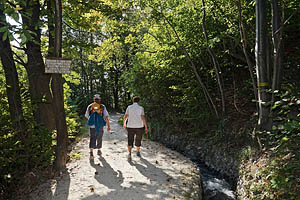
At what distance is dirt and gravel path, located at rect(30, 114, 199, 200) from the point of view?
462 centimetres

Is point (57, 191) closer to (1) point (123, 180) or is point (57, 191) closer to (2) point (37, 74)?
(1) point (123, 180)

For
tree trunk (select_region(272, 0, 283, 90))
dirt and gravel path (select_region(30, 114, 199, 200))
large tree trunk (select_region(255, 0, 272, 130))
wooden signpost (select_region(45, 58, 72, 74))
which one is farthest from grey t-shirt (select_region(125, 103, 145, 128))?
tree trunk (select_region(272, 0, 283, 90))

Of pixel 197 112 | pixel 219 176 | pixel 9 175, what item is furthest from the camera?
pixel 197 112

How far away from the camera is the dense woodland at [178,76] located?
15.9 ft

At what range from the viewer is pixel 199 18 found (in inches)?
303

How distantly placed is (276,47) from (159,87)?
236 inches

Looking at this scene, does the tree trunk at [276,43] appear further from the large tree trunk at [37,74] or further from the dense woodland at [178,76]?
the large tree trunk at [37,74]

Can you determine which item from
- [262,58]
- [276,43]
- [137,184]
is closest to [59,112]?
[137,184]

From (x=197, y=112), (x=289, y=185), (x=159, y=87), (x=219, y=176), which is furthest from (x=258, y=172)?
(x=159, y=87)

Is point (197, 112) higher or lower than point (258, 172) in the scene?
higher

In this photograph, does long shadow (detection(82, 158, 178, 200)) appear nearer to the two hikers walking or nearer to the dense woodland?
the two hikers walking

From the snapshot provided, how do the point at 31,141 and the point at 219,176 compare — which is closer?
the point at 31,141

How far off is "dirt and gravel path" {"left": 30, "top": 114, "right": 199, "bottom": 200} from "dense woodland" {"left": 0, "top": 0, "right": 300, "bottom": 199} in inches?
26.9

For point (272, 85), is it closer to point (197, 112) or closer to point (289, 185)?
point (289, 185)
